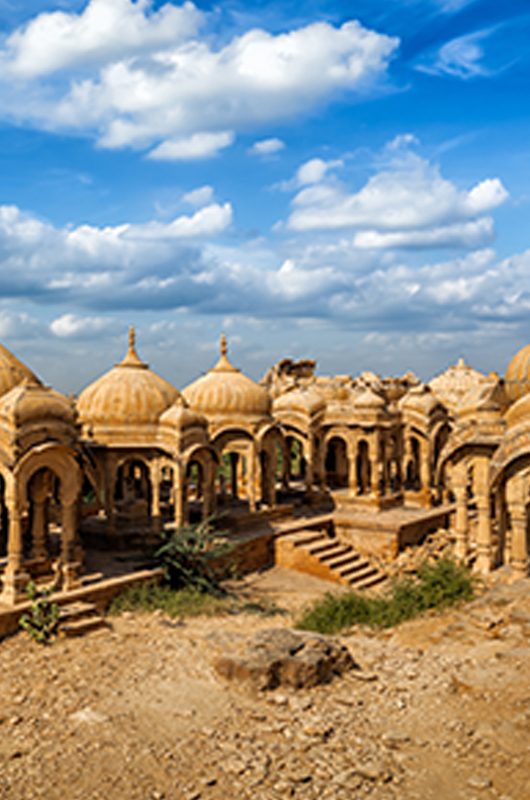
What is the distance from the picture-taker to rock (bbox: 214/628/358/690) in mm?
9500

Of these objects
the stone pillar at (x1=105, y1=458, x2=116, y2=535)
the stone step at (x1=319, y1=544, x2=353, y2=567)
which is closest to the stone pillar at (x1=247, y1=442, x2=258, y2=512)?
the stone step at (x1=319, y1=544, x2=353, y2=567)

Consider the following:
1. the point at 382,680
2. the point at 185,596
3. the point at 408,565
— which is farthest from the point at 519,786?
the point at 408,565

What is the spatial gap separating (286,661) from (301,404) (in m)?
14.7

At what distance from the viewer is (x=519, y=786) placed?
6805 mm

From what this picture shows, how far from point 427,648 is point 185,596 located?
222 inches

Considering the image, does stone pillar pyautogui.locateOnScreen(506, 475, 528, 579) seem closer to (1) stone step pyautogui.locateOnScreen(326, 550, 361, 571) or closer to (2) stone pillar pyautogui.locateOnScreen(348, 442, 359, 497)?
(1) stone step pyautogui.locateOnScreen(326, 550, 361, 571)

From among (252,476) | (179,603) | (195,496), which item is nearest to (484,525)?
(179,603)

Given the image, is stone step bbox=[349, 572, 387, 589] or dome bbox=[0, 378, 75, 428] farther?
stone step bbox=[349, 572, 387, 589]

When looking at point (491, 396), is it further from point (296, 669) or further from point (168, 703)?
point (168, 703)

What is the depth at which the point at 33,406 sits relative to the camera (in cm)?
1342

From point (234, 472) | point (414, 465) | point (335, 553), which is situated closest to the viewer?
point (335, 553)

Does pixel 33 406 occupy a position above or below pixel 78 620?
above

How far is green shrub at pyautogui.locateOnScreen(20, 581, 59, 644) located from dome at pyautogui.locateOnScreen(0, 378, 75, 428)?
305 centimetres

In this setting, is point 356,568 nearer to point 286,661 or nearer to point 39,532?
point 39,532
